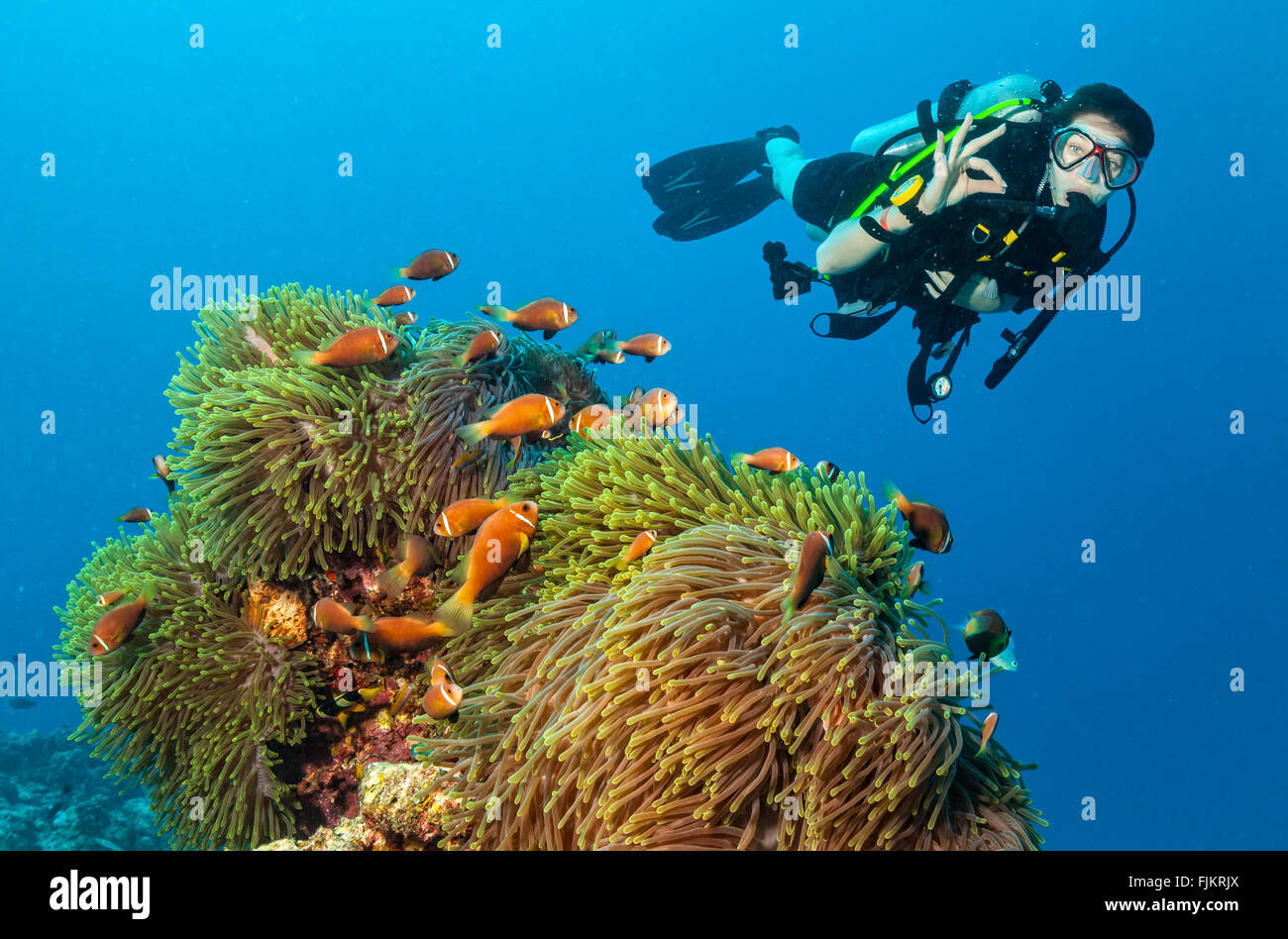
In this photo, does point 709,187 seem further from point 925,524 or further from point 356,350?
point 925,524

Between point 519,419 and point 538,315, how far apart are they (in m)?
1.11

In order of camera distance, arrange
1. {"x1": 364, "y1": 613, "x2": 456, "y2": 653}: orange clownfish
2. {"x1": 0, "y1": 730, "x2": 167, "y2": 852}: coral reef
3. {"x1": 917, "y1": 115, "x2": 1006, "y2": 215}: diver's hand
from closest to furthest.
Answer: {"x1": 364, "y1": 613, "x2": 456, "y2": 653}: orange clownfish, {"x1": 917, "y1": 115, "x2": 1006, "y2": 215}: diver's hand, {"x1": 0, "y1": 730, "x2": 167, "y2": 852}: coral reef

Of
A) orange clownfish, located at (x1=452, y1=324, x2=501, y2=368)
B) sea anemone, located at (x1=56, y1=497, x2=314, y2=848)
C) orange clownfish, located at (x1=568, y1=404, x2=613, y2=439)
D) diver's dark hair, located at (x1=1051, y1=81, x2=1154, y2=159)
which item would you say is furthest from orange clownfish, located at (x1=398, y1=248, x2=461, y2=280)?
diver's dark hair, located at (x1=1051, y1=81, x2=1154, y2=159)

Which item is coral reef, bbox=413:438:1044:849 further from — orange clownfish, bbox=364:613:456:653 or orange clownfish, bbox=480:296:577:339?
orange clownfish, bbox=480:296:577:339

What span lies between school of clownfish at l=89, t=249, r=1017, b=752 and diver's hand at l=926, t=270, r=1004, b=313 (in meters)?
2.33

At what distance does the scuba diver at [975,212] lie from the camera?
15.2 feet

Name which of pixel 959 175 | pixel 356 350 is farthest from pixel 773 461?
pixel 959 175

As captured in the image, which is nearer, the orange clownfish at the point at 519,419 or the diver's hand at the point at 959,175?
the orange clownfish at the point at 519,419

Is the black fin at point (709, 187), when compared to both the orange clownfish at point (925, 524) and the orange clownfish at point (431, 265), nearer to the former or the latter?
the orange clownfish at point (431, 265)

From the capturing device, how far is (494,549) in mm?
3047

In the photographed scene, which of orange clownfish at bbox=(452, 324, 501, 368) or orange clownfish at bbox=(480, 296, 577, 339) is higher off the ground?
orange clownfish at bbox=(480, 296, 577, 339)

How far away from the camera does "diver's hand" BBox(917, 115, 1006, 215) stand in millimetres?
4617

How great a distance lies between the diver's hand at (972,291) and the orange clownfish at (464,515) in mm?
3722

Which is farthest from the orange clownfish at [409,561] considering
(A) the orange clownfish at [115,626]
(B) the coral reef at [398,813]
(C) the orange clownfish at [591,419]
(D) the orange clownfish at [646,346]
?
(D) the orange clownfish at [646,346]
